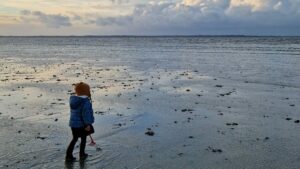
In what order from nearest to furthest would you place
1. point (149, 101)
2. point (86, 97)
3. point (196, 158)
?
point (86, 97)
point (196, 158)
point (149, 101)

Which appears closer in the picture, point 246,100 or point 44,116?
point 44,116

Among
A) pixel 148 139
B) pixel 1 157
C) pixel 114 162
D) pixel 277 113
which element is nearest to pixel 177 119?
pixel 148 139

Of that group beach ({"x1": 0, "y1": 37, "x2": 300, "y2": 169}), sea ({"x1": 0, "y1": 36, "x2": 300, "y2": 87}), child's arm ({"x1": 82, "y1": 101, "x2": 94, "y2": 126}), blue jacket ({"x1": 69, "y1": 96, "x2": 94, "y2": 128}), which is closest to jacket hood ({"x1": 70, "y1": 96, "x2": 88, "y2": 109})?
blue jacket ({"x1": 69, "y1": 96, "x2": 94, "y2": 128})

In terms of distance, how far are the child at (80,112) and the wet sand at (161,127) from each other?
71 cm

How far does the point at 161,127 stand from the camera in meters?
14.6

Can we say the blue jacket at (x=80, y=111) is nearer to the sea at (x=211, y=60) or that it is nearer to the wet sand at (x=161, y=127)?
the wet sand at (x=161, y=127)

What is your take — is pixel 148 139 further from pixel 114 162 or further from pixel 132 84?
pixel 132 84

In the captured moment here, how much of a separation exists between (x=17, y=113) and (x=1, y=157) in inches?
233

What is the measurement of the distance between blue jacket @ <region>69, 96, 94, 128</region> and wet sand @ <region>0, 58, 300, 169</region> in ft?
3.37

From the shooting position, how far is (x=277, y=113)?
56.9 ft

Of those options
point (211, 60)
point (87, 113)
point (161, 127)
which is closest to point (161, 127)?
point (161, 127)

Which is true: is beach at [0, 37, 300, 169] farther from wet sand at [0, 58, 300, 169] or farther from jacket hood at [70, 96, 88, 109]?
jacket hood at [70, 96, 88, 109]

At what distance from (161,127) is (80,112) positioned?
4.55 meters

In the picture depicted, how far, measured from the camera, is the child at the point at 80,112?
10495 mm
